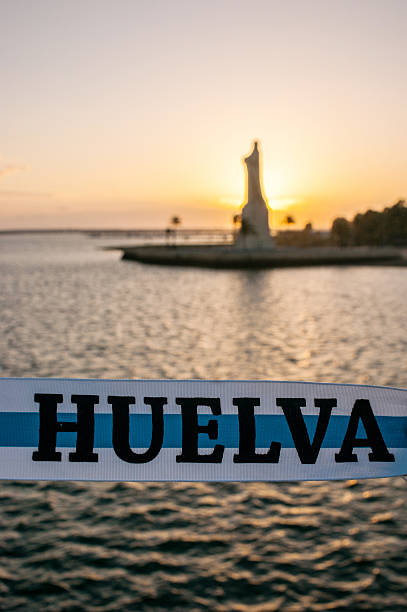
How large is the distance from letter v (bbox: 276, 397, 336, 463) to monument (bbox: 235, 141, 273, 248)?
97.1 m

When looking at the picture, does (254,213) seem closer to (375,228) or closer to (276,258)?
(276,258)

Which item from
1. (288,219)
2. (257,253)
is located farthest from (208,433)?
(288,219)

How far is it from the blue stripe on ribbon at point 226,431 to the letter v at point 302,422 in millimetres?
31

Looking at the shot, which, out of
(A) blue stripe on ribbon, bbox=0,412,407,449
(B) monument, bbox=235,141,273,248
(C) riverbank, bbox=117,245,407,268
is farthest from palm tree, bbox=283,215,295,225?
(A) blue stripe on ribbon, bbox=0,412,407,449

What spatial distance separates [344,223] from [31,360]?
10643 cm

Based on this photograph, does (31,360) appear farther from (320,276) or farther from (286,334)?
(320,276)

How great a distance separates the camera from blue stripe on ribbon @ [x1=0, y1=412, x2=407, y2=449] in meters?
3.45

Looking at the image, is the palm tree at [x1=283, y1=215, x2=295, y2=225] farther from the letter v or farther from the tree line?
the letter v

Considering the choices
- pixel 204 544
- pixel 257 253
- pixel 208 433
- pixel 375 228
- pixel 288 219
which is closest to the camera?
pixel 208 433

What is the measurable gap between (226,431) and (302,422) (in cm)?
48

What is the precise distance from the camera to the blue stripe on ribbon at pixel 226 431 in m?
3.45

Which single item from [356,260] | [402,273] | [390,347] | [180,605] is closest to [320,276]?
[402,273]

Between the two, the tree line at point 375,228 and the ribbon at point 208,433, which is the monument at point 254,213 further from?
the ribbon at point 208,433

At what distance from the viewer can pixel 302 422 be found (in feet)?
11.4
